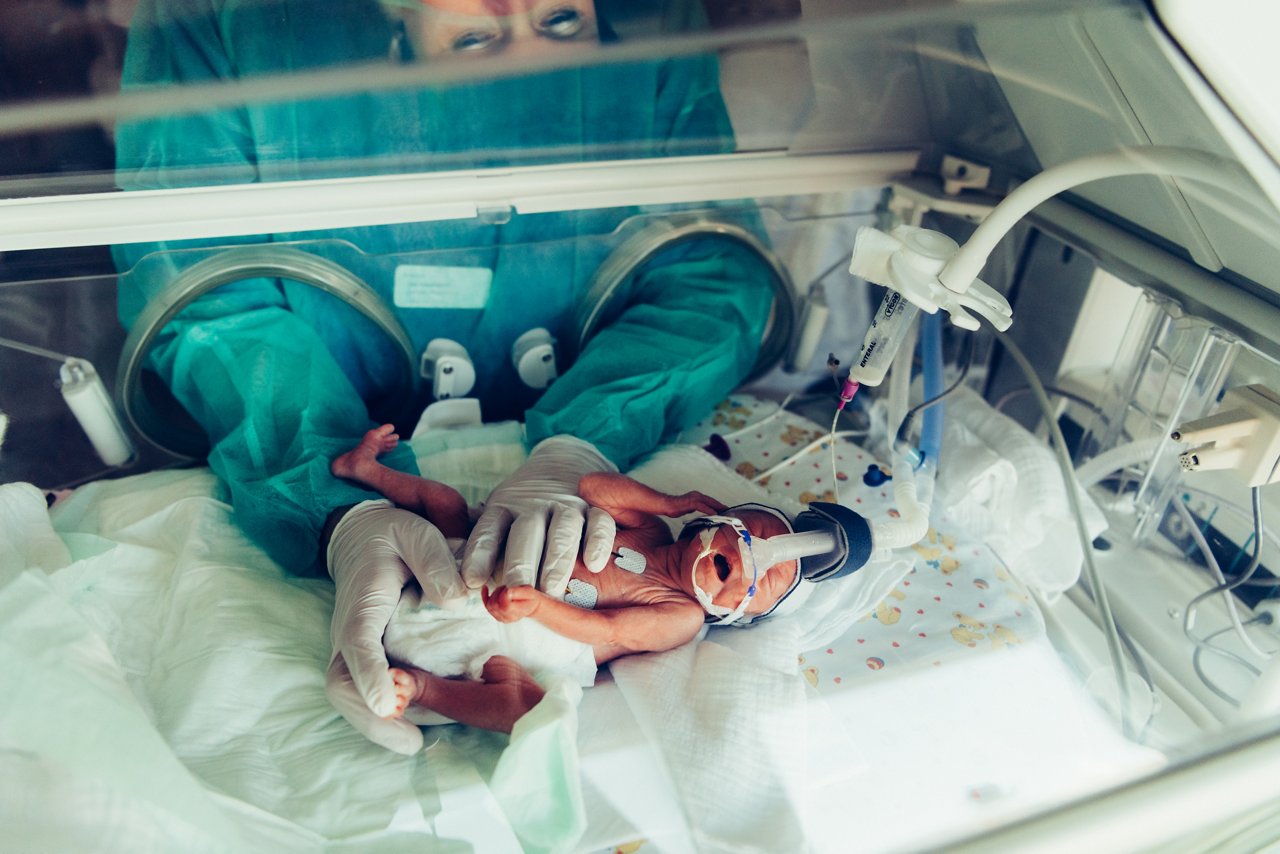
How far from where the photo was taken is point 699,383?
4.68 ft

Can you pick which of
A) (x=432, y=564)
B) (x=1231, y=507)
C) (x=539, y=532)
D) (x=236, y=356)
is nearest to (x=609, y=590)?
(x=539, y=532)

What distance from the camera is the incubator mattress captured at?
0.76 metres

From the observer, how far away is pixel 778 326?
5.35 feet

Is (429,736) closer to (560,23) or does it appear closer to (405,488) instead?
(405,488)

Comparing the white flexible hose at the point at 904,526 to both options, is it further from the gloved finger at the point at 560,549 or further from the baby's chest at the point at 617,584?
the gloved finger at the point at 560,549

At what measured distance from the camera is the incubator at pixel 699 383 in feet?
2.81

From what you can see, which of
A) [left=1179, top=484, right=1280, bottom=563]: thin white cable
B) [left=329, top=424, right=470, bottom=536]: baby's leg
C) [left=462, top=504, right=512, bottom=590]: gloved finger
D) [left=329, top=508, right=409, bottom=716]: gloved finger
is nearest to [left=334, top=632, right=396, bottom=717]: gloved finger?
[left=329, top=508, right=409, bottom=716]: gloved finger

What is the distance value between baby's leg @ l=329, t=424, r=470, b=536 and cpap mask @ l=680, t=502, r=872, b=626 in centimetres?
33

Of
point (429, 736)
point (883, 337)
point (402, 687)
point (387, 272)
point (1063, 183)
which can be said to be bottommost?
point (429, 736)

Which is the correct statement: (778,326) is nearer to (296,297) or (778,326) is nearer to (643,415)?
(643,415)

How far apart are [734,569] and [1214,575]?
0.76 meters

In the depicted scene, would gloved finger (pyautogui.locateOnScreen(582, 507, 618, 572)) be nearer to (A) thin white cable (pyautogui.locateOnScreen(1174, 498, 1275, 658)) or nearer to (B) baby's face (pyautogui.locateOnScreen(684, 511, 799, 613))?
(B) baby's face (pyautogui.locateOnScreen(684, 511, 799, 613))

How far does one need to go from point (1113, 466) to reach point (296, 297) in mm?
1325

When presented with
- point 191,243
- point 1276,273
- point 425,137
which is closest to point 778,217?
point 425,137
